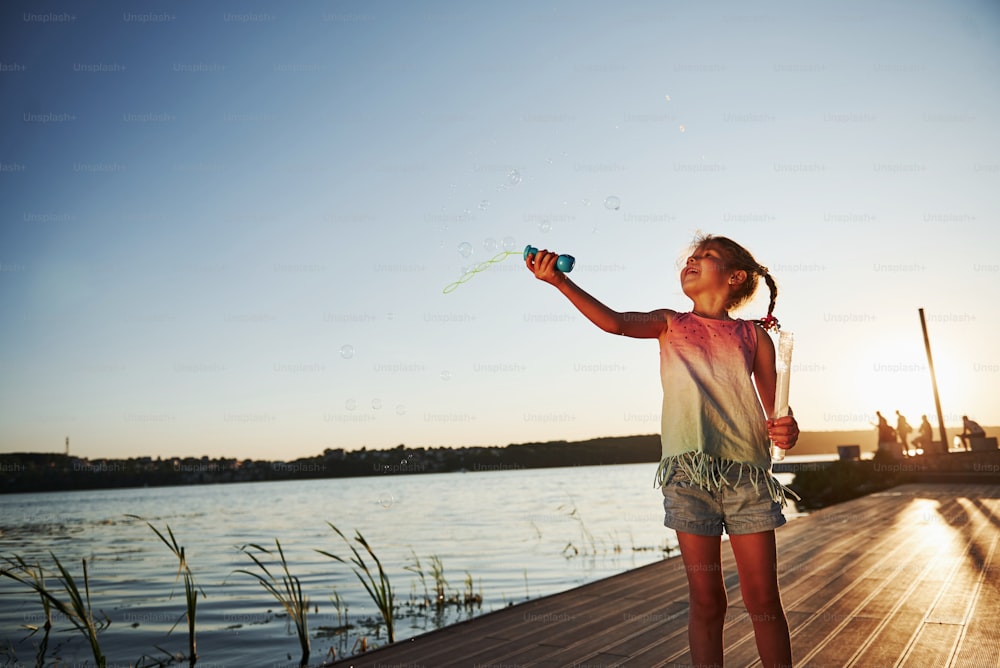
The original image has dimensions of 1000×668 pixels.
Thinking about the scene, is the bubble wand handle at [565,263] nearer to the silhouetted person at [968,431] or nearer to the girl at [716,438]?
the girl at [716,438]

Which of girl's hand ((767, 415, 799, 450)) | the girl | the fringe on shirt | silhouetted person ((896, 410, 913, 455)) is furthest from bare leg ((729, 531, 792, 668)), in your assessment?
silhouetted person ((896, 410, 913, 455))

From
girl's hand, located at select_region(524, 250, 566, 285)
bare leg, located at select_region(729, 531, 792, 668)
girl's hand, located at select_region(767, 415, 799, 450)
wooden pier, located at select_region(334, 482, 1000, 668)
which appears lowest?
wooden pier, located at select_region(334, 482, 1000, 668)

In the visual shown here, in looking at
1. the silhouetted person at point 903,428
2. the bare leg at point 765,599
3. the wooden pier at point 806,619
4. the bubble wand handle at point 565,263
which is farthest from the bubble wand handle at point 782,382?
the silhouetted person at point 903,428

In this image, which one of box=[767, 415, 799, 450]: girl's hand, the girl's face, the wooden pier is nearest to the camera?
box=[767, 415, 799, 450]: girl's hand

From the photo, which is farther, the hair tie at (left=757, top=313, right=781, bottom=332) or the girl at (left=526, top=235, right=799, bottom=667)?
the hair tie at (left=757, top=313, right=781, bottom=332)

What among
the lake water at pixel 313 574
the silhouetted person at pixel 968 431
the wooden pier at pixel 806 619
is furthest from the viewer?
the silhouetted person at pixel 968 431

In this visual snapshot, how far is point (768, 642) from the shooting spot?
1999mm

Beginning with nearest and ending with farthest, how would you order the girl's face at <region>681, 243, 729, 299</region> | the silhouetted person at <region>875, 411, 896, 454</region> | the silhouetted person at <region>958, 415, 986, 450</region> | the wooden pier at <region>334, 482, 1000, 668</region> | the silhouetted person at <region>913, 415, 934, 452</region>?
the girl's face at <region>681, 243, 729, 299</region> < the wooden pier at <region>334, 482, 1000, 668</region> < the silhouetted person at <region>958, 415, 986, 450</region> < the silhouetted person at <region>875, 411, 896, 454</region> < the silhouetted person at <region>913, 415, 934, 452</region>

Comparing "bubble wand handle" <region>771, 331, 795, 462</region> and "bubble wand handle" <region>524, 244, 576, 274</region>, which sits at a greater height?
"bubble wand handle" <region>524, 244, 576, 274</region>

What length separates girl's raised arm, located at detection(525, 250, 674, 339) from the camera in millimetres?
2047

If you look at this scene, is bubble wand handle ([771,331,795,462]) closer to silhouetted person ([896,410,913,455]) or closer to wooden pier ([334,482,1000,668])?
wooden pier ([334,482,1000,668])

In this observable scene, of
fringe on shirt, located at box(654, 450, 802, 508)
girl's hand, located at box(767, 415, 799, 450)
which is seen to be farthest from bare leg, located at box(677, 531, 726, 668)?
girl's hand, located at box(767, 415, 799, 450)

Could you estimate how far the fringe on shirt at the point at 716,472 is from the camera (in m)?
2.03

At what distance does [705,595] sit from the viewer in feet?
6.66
